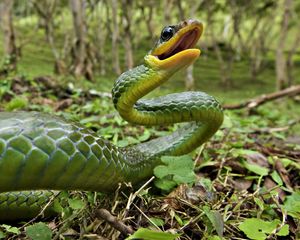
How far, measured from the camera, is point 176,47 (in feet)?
6.80

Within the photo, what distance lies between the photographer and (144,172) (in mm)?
1898

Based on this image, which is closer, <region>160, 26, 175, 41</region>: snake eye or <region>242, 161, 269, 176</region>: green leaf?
<region>160, 26, 175, 41</region>: snake eye

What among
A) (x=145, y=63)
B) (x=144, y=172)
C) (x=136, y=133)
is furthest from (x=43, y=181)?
(x=136, y=133)

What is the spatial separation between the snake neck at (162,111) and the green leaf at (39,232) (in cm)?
59

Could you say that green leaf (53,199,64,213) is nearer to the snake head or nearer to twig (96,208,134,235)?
twig (96,208,134,235)

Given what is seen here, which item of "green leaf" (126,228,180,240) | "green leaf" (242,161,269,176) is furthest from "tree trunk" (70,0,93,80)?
"green leaf" (126,228,180,240)

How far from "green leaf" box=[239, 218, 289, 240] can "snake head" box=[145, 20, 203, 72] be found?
0.74 metres

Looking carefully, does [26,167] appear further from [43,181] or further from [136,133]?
[136,133]

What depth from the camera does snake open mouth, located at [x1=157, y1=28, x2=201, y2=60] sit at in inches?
79.4

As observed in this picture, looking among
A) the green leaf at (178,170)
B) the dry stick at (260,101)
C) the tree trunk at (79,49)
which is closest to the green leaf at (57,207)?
the green leaf at (178,170)

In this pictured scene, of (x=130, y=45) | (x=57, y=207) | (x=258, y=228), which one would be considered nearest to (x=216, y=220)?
(x=258, y=228)

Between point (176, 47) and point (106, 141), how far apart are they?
700 millimetres

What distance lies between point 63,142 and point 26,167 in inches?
5.5

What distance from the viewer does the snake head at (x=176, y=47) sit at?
1.93 meters
